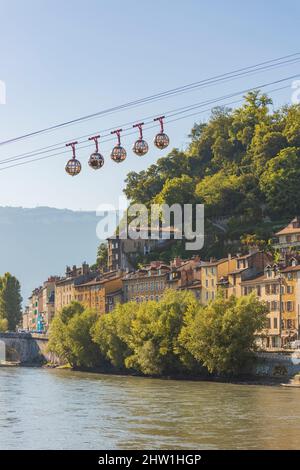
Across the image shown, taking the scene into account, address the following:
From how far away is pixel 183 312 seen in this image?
81062 mm

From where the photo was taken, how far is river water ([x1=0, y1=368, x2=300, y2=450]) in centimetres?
4150

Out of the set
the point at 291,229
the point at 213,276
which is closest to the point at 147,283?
the point at 213,276

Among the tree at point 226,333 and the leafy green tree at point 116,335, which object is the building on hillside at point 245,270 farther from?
the tree at point 226,333

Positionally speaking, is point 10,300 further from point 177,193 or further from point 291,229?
point 291,229

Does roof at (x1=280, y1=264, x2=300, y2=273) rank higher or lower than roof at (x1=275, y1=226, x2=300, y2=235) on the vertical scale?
lower

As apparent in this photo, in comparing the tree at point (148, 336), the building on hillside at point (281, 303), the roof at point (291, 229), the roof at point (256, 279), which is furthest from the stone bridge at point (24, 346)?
the building on hillside at point (281, 303)

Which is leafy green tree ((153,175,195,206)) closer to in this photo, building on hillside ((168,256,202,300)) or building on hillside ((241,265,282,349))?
building on hillside ((168,256,202,300))

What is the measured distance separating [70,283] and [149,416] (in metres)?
78.5

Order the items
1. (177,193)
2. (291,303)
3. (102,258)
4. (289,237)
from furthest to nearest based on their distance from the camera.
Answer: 1. (102,258)
2. (177,193)
3. (289,237)
4. (291,303)

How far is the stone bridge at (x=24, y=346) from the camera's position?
4683 inches

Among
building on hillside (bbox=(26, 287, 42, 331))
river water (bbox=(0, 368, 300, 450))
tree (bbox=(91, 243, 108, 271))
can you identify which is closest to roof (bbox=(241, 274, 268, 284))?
river water (bbox=(0, 368, 300, 450))

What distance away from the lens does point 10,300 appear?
144750 millimetres

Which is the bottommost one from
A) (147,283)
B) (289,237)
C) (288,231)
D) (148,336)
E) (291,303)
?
(148,336)

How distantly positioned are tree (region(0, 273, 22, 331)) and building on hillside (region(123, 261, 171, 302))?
3578cm
